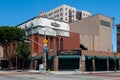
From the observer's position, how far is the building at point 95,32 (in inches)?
3971

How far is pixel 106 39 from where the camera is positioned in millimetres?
105375

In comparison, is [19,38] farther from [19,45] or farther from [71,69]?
[71,69]

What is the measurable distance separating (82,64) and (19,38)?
1903 centimetres

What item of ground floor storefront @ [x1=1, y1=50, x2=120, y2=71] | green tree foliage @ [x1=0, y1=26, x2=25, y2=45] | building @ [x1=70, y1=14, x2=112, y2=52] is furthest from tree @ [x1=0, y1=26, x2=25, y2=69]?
building @ [x1=70, y1=14, x2=112, y2=52]

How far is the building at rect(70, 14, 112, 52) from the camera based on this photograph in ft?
331

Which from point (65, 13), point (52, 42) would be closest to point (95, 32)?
point (52, 42)

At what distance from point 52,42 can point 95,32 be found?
23666 millimetres

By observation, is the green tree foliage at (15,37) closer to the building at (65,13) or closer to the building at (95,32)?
the building at (95,32)

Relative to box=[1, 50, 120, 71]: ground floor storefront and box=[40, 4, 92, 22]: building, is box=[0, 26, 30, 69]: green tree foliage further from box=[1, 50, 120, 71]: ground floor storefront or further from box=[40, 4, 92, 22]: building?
box=[40, 4, 92, 22]: building

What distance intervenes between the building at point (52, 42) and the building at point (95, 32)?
9581 mm

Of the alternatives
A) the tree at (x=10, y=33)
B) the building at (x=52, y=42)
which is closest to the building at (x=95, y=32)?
the building at (x=52, y=42)

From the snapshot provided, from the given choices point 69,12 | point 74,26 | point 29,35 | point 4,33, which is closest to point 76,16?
point 69,12

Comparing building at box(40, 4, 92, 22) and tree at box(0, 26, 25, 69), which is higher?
building at box(40, 4, 92, 22)

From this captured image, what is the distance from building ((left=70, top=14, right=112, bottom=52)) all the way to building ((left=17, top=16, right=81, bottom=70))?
9581 mm
